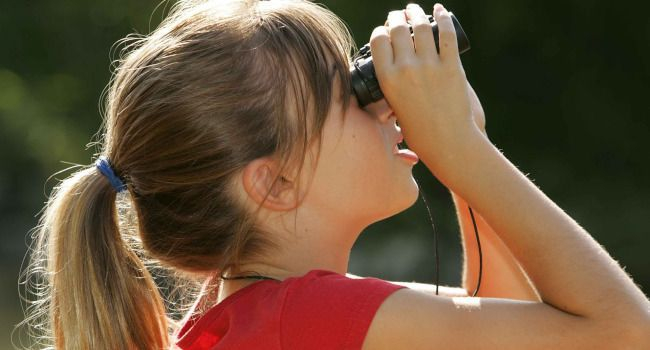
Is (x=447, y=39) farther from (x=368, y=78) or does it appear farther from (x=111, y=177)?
(x=111, y=177)

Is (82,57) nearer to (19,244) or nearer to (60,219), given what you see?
(19,244)

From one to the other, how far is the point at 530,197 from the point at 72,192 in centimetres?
78

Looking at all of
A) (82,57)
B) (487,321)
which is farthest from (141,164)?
(82,57)

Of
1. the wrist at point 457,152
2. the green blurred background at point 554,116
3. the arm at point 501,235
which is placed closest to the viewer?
the arm at point 501,235

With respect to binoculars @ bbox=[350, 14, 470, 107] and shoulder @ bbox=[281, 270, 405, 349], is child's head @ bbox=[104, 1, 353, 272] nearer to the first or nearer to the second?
binoculars @ bbox=[350, 14, 470, 107]

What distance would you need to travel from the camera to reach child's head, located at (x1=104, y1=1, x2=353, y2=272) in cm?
172

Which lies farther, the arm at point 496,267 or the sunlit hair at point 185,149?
the arm at point 496,267

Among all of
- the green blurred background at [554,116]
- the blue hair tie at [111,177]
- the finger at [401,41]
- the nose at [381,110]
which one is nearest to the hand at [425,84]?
the finger at [401,41]

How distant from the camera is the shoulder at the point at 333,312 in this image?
61.1 inches

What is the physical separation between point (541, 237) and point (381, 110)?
0.40m

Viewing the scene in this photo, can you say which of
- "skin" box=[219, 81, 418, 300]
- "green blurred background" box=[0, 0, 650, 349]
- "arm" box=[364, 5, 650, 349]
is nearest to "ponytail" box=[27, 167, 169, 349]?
"skin" box=[219, 81, 418, 300]

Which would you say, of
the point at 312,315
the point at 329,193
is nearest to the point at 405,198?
the point at 329,193

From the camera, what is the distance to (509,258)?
2023 mm

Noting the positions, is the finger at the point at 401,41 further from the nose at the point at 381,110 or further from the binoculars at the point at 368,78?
the nose at the point at 381,110
